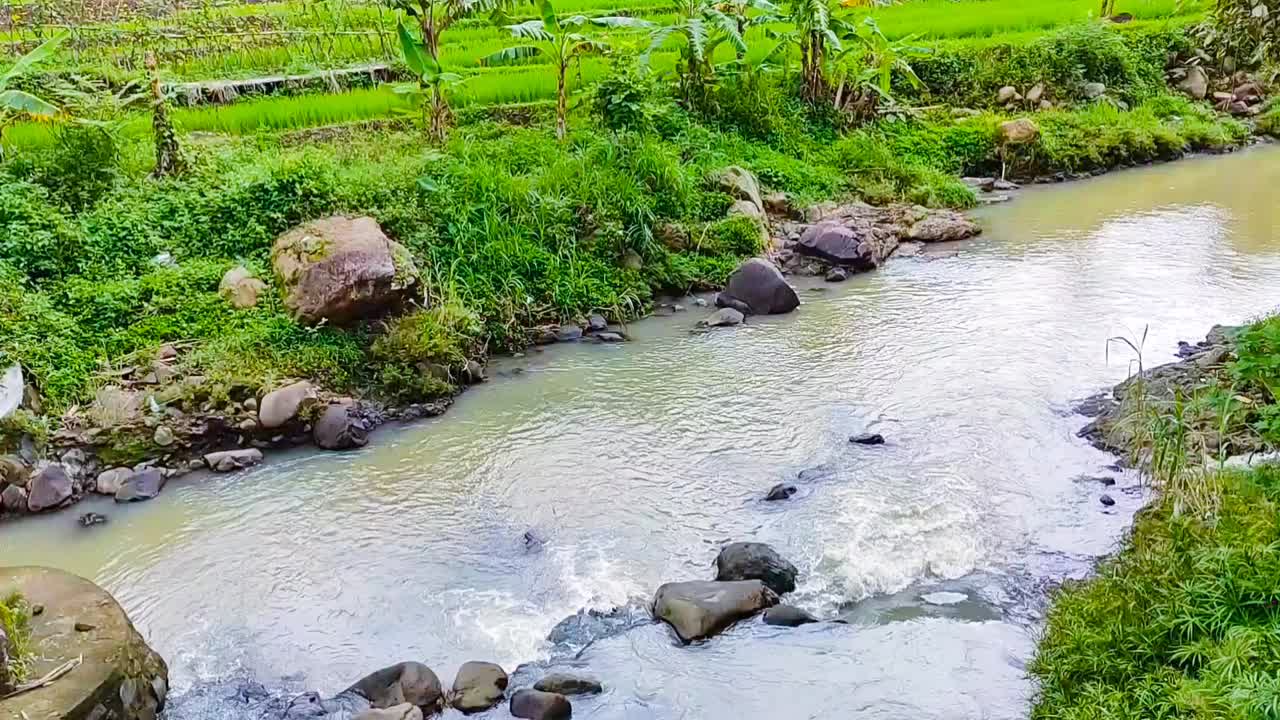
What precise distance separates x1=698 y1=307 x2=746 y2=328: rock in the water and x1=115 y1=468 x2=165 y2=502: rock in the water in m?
4.56

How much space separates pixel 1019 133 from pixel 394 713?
474 inches

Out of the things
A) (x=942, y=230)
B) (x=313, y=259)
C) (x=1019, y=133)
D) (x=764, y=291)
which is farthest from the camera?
(x=1019, y=133)

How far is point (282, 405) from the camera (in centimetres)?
714

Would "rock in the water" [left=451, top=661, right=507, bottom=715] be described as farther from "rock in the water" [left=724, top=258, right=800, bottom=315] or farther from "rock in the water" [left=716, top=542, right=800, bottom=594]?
"rock in the water" [left=724, top=258, right=800, bottom=315]

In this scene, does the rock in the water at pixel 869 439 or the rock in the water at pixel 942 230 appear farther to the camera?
the rock in the water at pixel 942 230

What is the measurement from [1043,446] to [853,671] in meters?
2.78

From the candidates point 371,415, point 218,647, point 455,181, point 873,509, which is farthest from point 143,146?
point 873,509

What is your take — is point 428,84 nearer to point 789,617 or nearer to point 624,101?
point 624,101

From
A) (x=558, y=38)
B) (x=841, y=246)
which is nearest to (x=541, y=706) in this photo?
(x=841, y=246)

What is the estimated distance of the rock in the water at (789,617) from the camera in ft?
16.8

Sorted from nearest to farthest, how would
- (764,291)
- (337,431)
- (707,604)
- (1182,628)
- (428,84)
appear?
(1182,628)
(707,604)
(337,431)
(764,291)
(428,84)

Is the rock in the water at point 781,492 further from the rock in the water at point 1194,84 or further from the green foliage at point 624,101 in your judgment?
the rock in the water at point 1194,84

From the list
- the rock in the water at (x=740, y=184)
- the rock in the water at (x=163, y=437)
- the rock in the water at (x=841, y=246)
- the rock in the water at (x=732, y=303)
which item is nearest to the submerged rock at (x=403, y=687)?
the rock in the water at (x=163, y=437)

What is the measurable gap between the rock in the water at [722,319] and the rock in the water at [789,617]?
4316 millimetres
